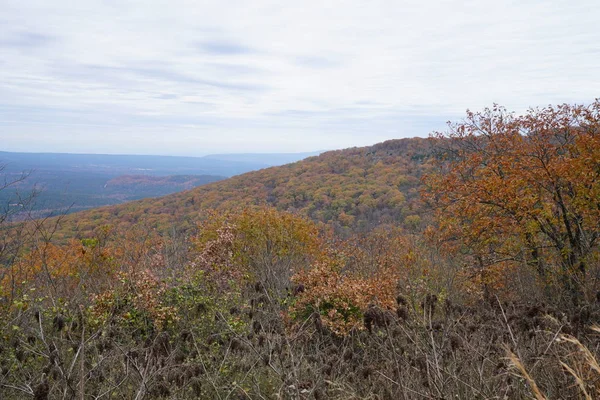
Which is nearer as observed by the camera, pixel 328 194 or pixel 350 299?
pixel 350 299

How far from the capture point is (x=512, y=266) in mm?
11703

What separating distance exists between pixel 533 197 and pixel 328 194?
41.9 meters

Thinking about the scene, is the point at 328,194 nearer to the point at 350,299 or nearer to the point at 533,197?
the point at 533,197

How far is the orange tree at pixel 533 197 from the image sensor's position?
9391mm

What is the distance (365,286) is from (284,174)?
6593cm

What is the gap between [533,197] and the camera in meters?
10.3

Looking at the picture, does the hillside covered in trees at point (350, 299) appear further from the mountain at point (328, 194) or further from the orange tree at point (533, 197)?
the mountain at point (328, 194)

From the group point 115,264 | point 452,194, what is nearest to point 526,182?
point 452,194

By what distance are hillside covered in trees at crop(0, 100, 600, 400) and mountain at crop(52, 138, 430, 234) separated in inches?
702

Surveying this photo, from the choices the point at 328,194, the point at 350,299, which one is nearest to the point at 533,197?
the point at 350,299

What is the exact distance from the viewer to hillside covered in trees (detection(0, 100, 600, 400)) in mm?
3424

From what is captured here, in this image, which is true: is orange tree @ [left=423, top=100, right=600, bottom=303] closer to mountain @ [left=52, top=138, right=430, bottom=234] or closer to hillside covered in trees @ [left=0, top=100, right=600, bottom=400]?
hillside covered in trees @ [left=0, top=100, right=600, bottom=400]

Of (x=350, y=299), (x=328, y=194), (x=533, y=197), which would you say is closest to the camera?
(x=350, y=299)

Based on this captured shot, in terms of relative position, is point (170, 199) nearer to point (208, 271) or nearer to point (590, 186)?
point (208, 271)
